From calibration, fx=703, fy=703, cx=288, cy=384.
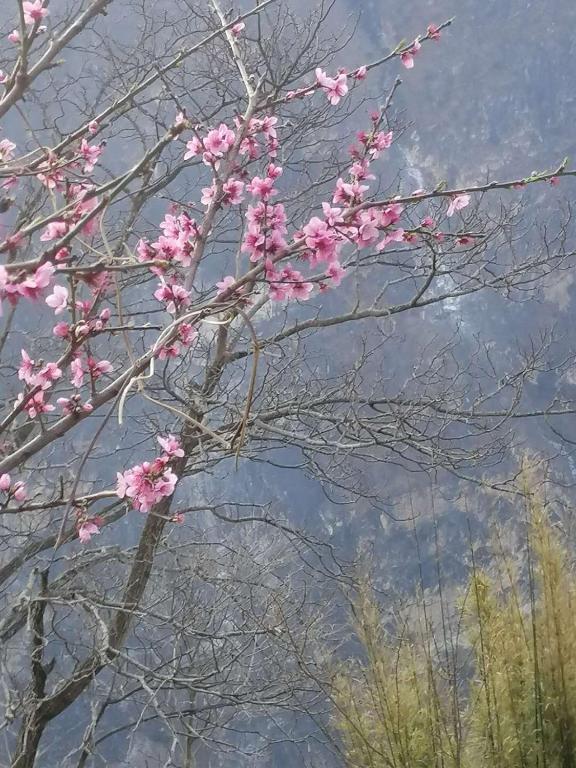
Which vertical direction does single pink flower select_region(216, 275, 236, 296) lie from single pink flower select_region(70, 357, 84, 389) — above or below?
A: above

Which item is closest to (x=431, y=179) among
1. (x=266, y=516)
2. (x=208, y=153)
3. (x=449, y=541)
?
(x=449, y=541)

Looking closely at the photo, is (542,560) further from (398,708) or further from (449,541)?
(449,541)

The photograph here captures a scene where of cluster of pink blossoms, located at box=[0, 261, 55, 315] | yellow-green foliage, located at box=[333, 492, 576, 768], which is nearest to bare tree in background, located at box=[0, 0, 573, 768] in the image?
cluster of pink blossoms, located at box=[0, 261, 55, 315]

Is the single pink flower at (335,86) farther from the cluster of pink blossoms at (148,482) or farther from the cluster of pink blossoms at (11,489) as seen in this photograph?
the cluster of pink blossoms at (11,489)

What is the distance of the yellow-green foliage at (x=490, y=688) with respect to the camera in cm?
182

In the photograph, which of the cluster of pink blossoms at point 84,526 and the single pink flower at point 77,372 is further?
the cluster of pink blossoms at point 84,526

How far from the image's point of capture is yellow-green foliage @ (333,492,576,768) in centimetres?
182

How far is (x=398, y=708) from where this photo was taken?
6.10 ft

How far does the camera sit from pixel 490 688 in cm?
188

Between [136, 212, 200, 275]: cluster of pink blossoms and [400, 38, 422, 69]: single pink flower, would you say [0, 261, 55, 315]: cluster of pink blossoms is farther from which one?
[400, 38, 422, 69]: single pink flower

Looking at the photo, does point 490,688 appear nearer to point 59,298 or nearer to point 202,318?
point 202,318

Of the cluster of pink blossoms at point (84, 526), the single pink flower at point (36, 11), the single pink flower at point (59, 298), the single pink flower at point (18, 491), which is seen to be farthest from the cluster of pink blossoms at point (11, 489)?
the single pink flower at point (36, 11)

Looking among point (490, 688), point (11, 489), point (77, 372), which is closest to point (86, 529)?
point (11, 489)

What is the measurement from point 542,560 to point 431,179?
2638cm
